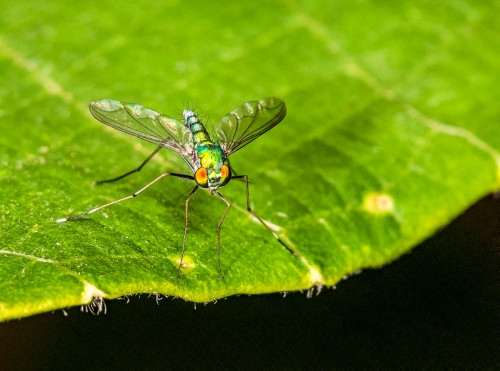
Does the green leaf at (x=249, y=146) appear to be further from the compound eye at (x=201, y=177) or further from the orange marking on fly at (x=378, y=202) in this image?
the compound eye at (x=201, y=177)

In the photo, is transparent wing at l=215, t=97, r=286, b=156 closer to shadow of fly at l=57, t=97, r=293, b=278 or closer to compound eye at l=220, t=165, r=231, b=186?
shadow of fly at l=57, t=97, r=293, b=278

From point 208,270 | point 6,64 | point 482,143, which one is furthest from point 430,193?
point 6,64

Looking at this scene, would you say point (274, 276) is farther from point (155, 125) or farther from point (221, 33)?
point (221, 33)

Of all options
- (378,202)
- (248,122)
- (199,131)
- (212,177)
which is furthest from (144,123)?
(378,202)

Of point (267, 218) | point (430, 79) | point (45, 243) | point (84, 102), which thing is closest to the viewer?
point (45, 243)

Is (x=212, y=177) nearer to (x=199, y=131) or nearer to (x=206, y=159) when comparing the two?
(x=206, y=159)
